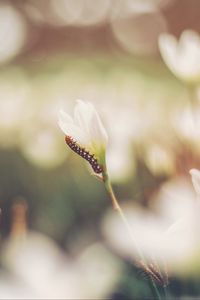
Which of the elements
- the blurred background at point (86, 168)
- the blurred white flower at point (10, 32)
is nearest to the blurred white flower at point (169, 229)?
the blurred background at point (86, 168)

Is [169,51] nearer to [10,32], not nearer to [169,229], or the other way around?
[169,229]

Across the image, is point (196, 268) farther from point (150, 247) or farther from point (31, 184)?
point (31, 184)

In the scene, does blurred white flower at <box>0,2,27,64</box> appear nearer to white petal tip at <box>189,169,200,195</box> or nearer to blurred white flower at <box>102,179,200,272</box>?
blurred white flower at <box>102,179,200,272</box>

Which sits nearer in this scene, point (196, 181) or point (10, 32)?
point (196, 181)

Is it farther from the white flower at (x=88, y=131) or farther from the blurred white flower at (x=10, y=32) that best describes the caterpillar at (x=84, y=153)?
the blurred white flower at (x=10, y=32)

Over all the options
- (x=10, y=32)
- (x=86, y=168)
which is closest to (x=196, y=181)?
(x=86, y=168)

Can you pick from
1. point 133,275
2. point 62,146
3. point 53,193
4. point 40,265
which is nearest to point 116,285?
point 133,275

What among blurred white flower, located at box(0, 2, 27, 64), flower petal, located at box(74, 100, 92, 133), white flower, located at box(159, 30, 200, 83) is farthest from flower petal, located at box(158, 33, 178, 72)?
blurred white flower, located at box(0, 2, 27, 64)
